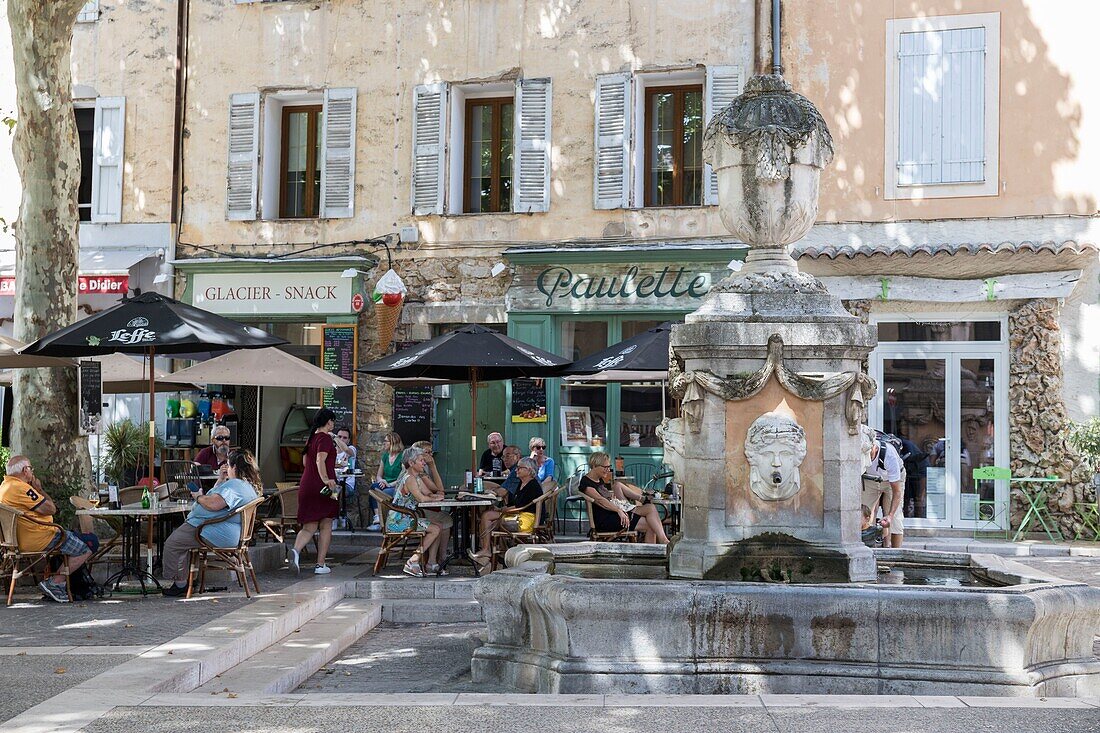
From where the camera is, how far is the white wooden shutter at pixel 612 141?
17.0 metres

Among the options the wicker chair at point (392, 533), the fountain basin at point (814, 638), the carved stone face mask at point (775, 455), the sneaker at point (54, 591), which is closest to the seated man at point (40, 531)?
the sneaker at point (54, 591)

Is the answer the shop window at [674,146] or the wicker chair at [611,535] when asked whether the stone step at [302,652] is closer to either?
the wicker chair at [611,535]

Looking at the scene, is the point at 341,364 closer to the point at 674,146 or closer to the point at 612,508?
the point at 674,146

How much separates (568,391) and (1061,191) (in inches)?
261

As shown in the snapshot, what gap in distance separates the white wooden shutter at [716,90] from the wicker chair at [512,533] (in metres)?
5.97

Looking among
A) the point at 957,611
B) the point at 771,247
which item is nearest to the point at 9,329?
the point at 771,247

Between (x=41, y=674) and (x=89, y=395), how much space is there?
5679mm

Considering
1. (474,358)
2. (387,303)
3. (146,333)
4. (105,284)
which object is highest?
(105,284)

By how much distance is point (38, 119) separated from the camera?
39.2 ft

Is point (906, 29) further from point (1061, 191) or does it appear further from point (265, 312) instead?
point (265, 312)

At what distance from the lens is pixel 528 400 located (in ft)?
56.2

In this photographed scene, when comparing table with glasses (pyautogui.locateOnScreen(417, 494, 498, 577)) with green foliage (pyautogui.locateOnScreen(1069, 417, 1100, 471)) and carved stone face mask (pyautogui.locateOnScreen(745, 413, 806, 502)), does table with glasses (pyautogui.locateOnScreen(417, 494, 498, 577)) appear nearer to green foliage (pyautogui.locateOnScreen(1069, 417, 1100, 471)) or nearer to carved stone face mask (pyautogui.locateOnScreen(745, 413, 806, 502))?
carved stone face mask (pyautogui.locateOnScreen(745, 413, 806, 502))

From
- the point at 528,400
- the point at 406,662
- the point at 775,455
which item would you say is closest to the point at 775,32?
the point at 528,400

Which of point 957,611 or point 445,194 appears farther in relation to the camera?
point 445,194
